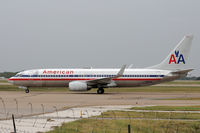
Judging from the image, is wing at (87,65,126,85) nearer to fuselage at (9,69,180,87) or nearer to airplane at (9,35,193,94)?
airplane at (9,35,193,94)

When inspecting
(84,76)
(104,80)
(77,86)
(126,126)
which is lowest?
(126,126)

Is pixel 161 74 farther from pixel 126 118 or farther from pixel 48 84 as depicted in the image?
pixel 126 118

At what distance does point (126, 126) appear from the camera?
1471cm

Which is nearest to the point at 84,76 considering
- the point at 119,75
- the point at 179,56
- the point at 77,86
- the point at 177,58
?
the point at 77,86

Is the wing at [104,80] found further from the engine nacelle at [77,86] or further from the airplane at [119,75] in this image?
the engine nacelle at [77,86]

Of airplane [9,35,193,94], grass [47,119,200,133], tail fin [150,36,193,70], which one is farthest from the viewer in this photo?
tail fin [150,36,193,70]

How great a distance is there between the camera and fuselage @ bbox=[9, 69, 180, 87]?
42.8 m

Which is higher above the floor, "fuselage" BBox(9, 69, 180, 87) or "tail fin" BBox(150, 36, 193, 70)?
"tail fin" BBox(150, 36, 193, 70)

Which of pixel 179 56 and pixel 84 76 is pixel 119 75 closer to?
pixel 84 76

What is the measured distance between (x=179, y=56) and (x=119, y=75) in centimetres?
836

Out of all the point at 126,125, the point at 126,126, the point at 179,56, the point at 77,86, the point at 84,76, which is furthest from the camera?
the point at 84,76

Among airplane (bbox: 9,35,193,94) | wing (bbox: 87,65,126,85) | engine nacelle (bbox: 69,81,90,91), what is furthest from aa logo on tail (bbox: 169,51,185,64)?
engine nacelle (bbox: 69,81,90,91)

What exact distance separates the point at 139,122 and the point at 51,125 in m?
4.21

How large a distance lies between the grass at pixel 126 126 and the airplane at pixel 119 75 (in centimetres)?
2602
